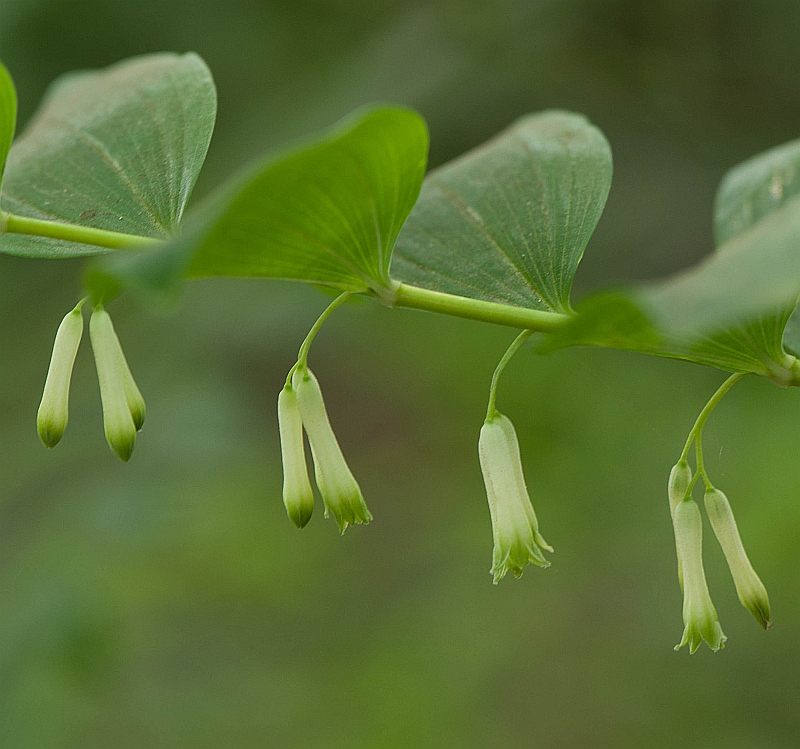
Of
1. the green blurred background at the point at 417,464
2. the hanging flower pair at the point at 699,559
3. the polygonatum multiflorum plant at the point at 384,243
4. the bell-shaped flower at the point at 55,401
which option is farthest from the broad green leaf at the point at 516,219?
the green blurred background at the point at 417,464

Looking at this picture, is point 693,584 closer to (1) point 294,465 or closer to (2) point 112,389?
(1) point 294,465

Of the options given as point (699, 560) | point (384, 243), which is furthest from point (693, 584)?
point (384, 243)

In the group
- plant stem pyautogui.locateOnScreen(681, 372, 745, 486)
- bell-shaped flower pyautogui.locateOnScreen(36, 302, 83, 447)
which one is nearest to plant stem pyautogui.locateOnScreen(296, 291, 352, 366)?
bell-shaped flower pyautogui.locateOnScreen(36, 302, 83, 447)

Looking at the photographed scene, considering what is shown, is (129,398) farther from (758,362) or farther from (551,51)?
(551,51)

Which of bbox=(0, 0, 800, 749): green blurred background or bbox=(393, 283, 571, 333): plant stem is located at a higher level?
bbox=(393, 283, 571, 333): plant stem

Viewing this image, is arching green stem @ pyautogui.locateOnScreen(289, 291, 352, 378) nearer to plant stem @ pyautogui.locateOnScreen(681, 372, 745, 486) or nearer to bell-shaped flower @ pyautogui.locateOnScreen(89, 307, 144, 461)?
bell-shaped flower @ pyautogui.locateOnScreen(89, 307, 144, 461)

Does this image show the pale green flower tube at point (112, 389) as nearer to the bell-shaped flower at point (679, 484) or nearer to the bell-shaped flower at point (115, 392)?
the bell-shaped flower at point (115, 392)

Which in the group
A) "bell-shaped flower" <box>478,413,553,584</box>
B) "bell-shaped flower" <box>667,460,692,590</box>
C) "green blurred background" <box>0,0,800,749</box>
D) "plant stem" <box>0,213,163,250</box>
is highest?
"plant stem" <box>0,213,163,250</box>
